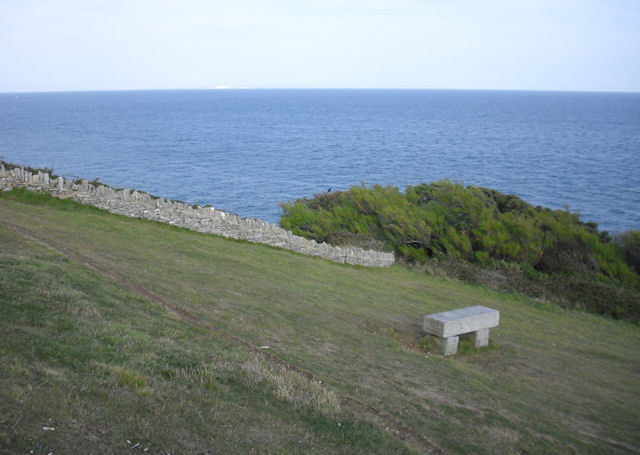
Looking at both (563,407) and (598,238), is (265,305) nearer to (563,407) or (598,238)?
(563,407)

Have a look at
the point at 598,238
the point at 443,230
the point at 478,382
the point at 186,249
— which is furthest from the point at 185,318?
the point at 598,238

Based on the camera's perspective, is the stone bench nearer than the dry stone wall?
Yes

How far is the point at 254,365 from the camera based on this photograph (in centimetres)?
790

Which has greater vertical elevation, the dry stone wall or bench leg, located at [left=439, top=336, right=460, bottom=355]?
the dry stone wall

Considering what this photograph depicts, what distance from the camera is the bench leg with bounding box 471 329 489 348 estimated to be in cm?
1285

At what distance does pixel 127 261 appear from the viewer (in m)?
13.7

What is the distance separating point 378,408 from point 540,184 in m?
55.4

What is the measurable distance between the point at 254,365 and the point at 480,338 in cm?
720

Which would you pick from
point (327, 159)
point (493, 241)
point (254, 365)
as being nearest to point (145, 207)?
point (254, 365)

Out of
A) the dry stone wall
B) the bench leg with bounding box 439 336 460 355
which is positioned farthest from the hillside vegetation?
the bench leg with bounding box 439 336 460 355

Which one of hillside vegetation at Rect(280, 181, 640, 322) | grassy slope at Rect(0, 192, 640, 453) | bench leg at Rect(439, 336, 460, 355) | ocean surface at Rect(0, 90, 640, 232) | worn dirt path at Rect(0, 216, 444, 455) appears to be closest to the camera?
grassy slope at Rect(0, 192, 640, 453)

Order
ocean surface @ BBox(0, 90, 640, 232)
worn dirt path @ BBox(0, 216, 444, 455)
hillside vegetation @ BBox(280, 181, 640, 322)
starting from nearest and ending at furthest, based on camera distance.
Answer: worn dirt path @ BBox(0, 216, 444, 455)
hillside vegetation @ BBox(280, 181, 640, 322)
ocean surface @ BBox(0, 90, 640, 232)

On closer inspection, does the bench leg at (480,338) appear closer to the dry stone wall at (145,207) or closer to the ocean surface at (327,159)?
the dry stone wall at (145,207)

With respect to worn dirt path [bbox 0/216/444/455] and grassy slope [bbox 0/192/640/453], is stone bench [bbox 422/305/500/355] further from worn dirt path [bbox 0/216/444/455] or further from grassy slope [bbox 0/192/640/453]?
worn dirt path [bbox 0/216/444/455]
